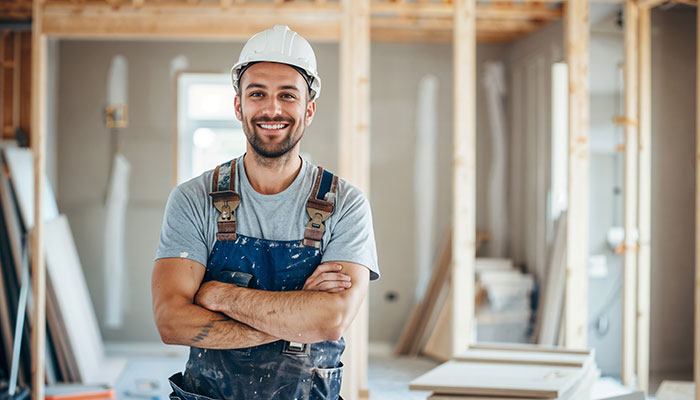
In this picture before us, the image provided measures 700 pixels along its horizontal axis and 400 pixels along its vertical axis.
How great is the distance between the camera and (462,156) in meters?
4.32

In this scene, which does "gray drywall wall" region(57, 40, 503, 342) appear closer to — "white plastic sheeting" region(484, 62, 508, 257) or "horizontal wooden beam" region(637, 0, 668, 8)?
"white plastic sheeting" region(484, 62, 508, 257)

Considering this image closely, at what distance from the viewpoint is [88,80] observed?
644cm

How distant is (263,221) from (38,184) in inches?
115

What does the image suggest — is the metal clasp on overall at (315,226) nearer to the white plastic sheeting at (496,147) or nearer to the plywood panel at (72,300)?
the plywood panel at (72,300)

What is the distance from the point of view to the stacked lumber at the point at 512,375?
2.50 metres

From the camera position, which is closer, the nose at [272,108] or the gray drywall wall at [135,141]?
the nose at [272,108]

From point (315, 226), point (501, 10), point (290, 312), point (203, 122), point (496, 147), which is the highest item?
point (501, 10)

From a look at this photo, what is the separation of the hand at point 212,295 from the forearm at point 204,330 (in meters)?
0.02

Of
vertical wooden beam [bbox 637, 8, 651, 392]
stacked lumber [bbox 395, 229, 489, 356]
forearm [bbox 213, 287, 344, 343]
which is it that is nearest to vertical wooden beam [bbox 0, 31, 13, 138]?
stacked lumber [bbox 395, 229, 489, 356]

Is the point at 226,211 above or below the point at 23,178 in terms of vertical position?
below

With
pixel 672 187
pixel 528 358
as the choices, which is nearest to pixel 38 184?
pixel 528 358

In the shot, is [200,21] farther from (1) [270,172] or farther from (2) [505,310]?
(2) [505,310]

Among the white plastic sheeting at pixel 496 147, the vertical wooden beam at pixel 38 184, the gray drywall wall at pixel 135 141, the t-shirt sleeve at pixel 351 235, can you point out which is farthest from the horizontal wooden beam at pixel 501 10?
the t-shirt sleeve at pixel 351 235

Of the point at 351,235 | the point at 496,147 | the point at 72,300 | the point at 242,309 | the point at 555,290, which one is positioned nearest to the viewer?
the point at 242,309
